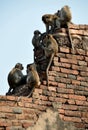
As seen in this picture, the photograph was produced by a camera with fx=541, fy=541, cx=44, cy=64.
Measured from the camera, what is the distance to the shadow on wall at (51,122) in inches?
390

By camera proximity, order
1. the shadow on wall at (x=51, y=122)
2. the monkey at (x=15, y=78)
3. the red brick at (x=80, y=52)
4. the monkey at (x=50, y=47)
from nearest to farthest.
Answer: the shadow on wall at (x=51, y=122)
the monkey at (x=50, y=47)
the red brick at (x=80, y=52)
the monkey at (x=15, y=78)

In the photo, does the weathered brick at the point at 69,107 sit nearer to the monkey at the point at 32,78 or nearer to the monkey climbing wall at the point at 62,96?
the monkey climbing wall at the point at 62,96

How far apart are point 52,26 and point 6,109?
2.52m

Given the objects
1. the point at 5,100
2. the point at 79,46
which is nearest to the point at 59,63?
the point at 79,46

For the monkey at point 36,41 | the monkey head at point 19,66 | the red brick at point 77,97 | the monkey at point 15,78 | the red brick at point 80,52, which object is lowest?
the red brick at point 77,97

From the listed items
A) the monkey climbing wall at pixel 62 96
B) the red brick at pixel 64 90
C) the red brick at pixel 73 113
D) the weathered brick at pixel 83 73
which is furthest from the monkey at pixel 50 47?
the red brick at pixel 73 113

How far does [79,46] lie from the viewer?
10.9m

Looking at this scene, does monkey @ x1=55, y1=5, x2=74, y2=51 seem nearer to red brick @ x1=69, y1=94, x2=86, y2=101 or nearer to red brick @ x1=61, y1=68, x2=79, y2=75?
red brick @ x1=61, y1=68, x2=79, y2=75

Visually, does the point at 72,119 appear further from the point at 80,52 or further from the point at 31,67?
the point at 80,52

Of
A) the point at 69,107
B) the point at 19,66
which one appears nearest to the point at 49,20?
the point at 19,66

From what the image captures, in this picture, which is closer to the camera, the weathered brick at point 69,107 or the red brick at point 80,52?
the weathered brick at point 69,107

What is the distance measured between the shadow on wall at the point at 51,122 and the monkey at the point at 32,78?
19.6 inches

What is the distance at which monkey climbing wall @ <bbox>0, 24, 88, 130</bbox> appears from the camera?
9.77 m

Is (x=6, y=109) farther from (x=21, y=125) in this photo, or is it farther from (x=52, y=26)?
(x=52, y=26)
